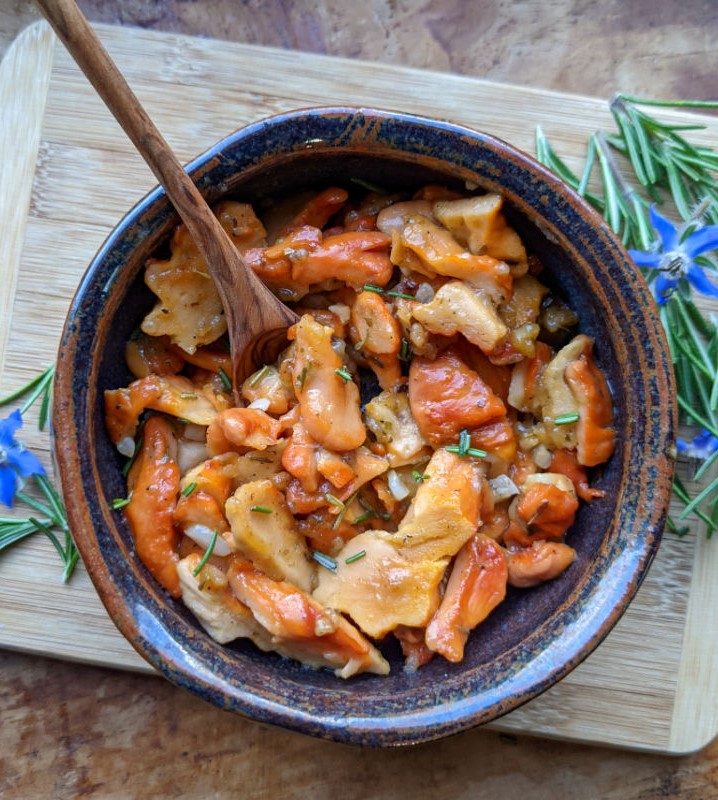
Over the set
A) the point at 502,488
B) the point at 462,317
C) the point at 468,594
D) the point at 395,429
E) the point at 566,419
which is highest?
the point at 462,317

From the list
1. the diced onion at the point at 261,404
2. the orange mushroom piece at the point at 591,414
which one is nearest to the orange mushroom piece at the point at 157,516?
the diced onion at the point at 261,404

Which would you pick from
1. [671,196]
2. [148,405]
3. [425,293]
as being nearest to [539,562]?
[425,293]

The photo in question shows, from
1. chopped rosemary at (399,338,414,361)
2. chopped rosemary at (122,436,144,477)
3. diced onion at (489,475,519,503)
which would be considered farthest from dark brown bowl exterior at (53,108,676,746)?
chopped rosemary at (399,338,414,361)

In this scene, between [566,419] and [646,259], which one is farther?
[646,259]

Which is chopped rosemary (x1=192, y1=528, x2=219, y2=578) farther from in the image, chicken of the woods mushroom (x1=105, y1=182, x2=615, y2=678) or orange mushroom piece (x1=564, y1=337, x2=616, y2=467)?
orange mushroom piece (x1=564, y1=337, x2=616, y2=467)

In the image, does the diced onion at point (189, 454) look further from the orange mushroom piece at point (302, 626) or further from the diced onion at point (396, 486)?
the diced onion at point (396, 486)

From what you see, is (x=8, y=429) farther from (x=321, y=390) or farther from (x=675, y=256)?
(x=675, y=256)
